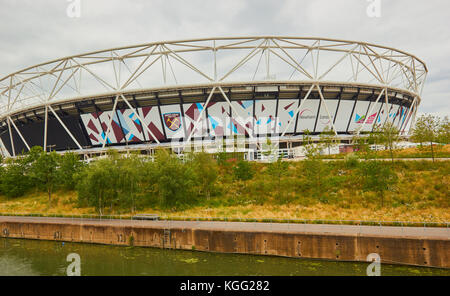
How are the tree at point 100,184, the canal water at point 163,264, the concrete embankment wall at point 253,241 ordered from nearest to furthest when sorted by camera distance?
the concrete embankment wall at point 253,241, the canal water at point 163,264, the tree at point 100,184

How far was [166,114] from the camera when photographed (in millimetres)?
35219

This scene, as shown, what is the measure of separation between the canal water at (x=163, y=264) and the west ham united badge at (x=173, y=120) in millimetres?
22032

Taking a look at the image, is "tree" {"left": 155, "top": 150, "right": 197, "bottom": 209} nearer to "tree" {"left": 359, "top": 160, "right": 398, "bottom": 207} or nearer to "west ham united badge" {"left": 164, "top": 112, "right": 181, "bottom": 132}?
"tree" {"left": 359, "top": 160, "right": 398, "bottom": 207}

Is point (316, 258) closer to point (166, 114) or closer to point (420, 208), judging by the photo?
point (420, 208)

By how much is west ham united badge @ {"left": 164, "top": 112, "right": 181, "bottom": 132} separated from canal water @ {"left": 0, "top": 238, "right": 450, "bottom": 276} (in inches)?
867

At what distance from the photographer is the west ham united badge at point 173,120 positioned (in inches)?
1388

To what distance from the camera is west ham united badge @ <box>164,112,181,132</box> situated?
116 ft

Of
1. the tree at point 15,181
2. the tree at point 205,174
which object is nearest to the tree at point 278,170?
the tree at point 205,174

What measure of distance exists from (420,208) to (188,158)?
→ 17340mm

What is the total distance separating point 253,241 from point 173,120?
82.7ft

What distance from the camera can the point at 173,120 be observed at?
3547 centimetres

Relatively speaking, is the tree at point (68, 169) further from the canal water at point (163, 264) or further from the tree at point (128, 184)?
the canal water at point (163, 264)

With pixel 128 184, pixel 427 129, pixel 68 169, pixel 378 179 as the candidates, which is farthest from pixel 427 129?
pixel 68 169
